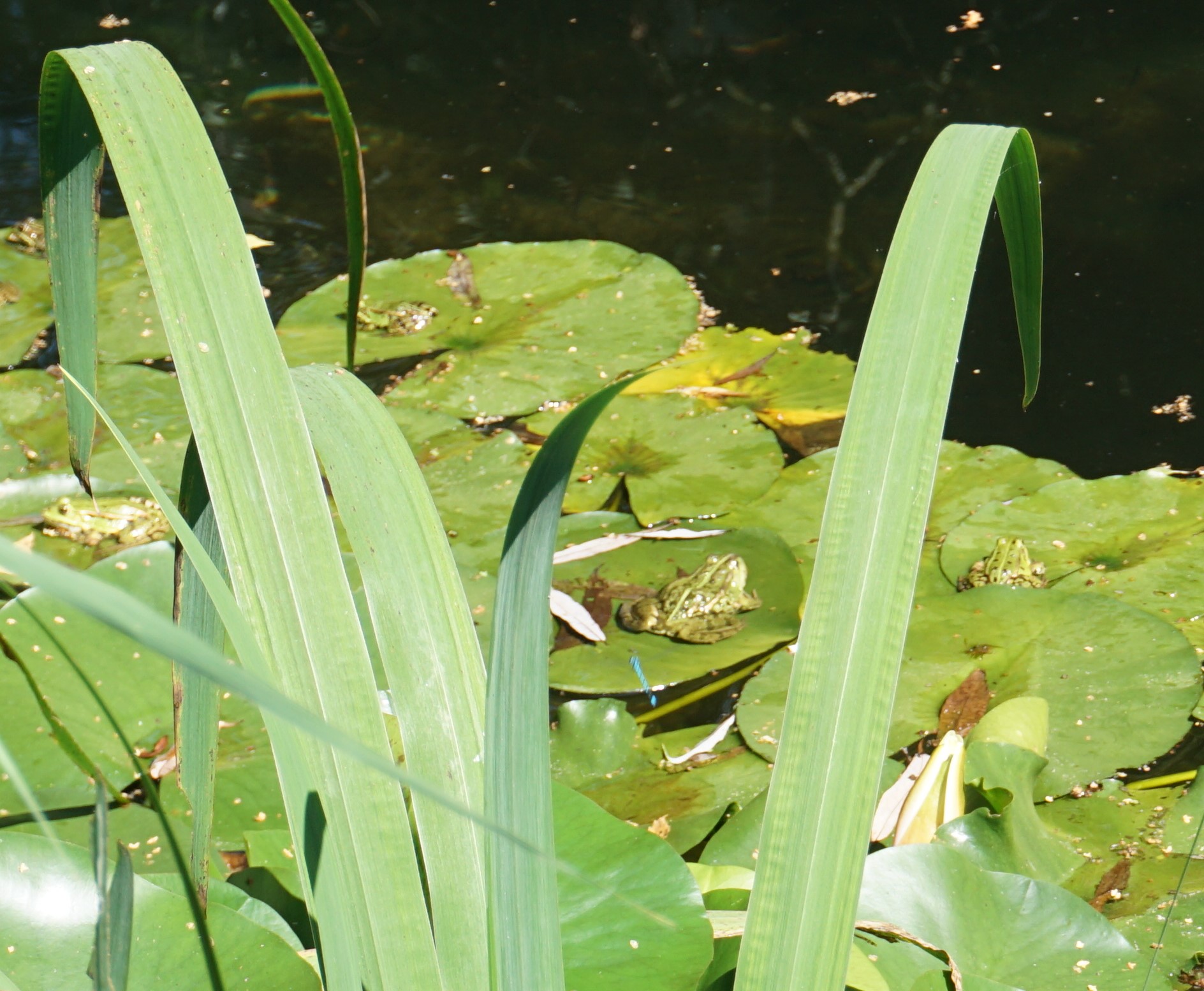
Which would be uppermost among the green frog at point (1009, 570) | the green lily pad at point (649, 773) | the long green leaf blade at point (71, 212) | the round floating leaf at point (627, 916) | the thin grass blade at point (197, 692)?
the long green leaf blade at point (71, 212)

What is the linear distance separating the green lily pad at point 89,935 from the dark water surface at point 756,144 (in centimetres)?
152

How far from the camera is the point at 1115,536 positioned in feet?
5.12

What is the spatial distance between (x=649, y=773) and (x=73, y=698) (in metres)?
0.76

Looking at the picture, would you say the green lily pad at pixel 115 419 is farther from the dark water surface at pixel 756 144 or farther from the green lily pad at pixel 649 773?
the green lily pad at pixel 649 773

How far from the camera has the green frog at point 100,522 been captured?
1754 millimetres

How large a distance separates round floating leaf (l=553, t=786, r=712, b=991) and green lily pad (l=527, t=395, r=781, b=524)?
0.91 metres

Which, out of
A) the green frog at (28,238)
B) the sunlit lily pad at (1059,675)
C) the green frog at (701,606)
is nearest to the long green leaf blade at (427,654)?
the sunlit lily pad at (1059,675)

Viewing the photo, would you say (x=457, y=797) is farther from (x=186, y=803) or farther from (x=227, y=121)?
(x=227, y=121)

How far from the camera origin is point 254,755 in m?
1.31

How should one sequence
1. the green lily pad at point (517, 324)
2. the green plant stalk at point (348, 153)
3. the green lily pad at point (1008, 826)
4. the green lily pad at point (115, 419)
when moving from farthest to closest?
the green lily pad at point (517, 324)
the green lily pad at point (115, 419)
the green lily pad at point (1008, 826)
the green plant stalk at point (348, 153)

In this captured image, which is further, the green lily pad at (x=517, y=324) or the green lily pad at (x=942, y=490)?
the green lily pad at (x=517, y=324)

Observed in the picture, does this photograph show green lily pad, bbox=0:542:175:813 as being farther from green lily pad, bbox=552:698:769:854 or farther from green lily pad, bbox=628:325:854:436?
green lily pad, bbox=628:325:854:436

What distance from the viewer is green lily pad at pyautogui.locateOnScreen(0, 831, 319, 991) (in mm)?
676

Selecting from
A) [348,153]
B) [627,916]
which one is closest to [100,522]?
[627,916]
